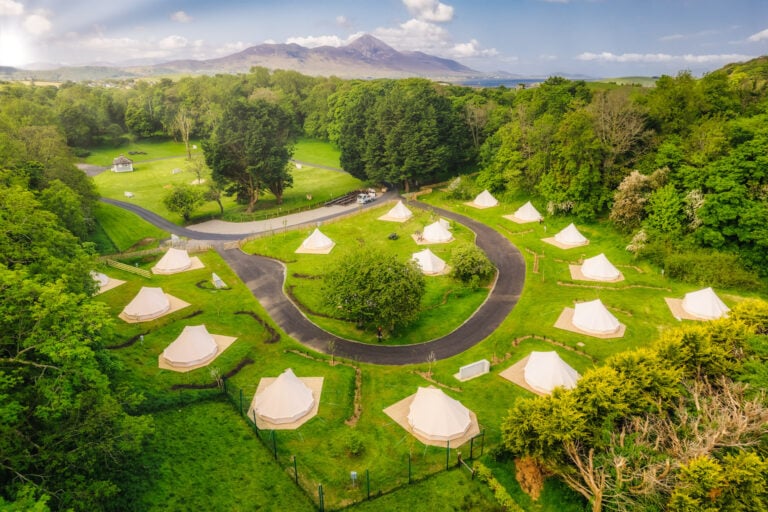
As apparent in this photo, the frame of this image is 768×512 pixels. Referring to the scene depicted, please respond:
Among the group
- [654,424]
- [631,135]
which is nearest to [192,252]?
[654,424]

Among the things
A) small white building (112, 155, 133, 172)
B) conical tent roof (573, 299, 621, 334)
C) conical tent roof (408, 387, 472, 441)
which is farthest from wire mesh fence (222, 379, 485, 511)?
small white building (112, 155, 133, 172)

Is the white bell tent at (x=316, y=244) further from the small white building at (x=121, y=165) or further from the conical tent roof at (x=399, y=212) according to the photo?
the small white building at (x=121, y=165)

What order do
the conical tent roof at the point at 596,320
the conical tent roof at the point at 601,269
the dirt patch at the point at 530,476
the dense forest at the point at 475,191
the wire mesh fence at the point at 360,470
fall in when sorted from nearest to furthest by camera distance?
the dense forest at the point at 475,191
the wire mesh fence at the point at 360,470
the dirt patch at the point at 530,476
the conical tent roof at the point at 596,320
the conical tent roof at the point at 601,269

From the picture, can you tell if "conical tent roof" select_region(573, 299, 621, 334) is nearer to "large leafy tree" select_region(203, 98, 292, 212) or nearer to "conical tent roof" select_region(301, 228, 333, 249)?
"conical tent roof" select_region(301, 228, 333, 249)

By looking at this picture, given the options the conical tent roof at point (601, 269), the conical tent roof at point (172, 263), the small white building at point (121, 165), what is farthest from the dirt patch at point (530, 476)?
the small white building at point (121, 165)

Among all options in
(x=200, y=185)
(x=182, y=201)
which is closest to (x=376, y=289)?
(x=182, y=201)

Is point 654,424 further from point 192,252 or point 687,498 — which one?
point 192,252
